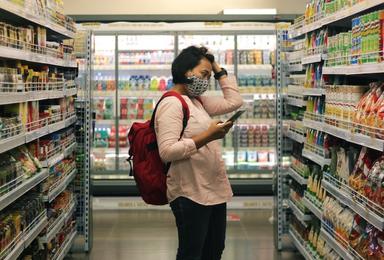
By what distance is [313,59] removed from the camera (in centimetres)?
424

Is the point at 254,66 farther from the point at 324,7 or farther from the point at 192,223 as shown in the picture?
the point at 192,223

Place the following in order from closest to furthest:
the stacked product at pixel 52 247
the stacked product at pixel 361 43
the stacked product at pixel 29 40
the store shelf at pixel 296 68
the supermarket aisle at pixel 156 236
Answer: the stacked product at pixel 361 43, the stacked product at pixel 29 40, the stacked product at pixel 52 247, the store shelf at pixel 296 68, the supermarket aisle at pixel 156 236

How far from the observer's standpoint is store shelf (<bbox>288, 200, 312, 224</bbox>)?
4.55 metres

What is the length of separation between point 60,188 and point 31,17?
1426mm

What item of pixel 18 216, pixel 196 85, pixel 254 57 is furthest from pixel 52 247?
pixel 254 57

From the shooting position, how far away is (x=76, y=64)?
5.18m

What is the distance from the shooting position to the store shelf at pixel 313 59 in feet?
13.4

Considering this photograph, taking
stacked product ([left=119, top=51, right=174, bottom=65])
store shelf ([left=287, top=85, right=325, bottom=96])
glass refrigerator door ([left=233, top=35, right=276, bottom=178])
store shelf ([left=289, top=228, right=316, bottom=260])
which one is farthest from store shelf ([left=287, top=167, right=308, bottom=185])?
stacked product ([left=119, top=51, right=174, bottom=65])

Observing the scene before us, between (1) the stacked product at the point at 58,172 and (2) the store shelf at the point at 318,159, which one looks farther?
(1) the stacked product at the point at 58,172

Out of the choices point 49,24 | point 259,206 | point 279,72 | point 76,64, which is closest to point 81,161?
point 76,64

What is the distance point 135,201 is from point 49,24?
3.80m

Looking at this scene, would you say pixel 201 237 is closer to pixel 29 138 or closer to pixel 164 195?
pixel 164 195

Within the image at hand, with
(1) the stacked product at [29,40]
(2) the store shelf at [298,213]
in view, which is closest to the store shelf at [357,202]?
(2) the store shelf at [298,213]

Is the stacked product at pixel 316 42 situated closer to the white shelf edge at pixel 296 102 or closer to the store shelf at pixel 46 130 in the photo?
A: the white shelf edge at pixel 296 102
